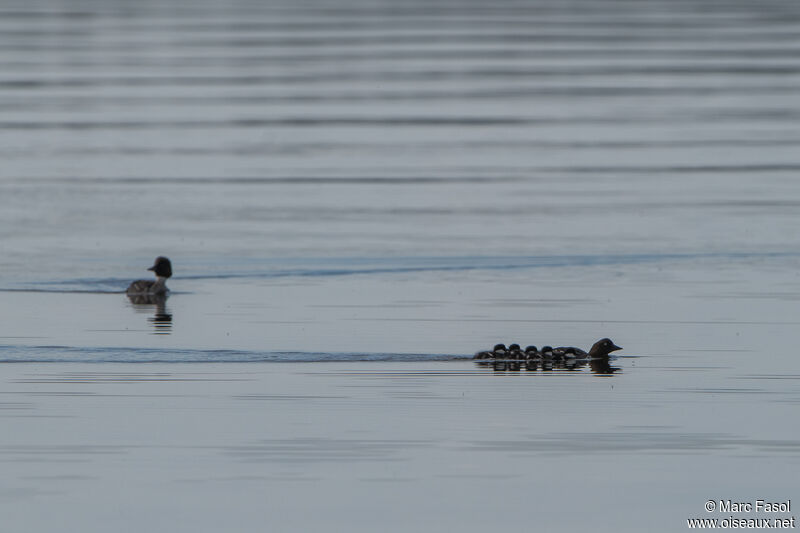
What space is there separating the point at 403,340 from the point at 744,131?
2275cm

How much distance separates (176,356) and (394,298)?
4.16 metres

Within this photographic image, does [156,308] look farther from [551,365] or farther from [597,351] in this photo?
[597,351]

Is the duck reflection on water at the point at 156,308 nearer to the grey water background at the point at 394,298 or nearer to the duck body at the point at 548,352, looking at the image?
the grey water background at the point at 394,298

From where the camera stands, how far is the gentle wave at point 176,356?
688 inches

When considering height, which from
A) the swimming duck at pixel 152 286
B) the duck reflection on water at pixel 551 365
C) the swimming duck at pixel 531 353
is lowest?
the duck reflection on water at pixel 551 365

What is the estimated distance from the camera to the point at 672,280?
74.5ft

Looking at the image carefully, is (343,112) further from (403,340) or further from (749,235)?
(403,340)

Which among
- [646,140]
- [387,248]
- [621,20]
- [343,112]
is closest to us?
[387,248]

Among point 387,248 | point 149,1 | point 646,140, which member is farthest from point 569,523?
point 149,1

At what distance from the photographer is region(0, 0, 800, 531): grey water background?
13.1 meters

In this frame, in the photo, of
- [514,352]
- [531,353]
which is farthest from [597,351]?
[514,352]

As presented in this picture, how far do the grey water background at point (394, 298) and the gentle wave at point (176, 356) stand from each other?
5 cm

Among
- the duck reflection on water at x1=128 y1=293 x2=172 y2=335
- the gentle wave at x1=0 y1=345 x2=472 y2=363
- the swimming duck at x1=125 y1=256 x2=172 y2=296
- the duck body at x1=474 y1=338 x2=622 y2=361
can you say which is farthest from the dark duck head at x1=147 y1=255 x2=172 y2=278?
the duck body at x1=474 y1=338 x2=622 y2=361

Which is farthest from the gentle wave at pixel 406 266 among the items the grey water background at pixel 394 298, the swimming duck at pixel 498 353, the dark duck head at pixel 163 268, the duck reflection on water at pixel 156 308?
the swimming duck at pixel 498 353
